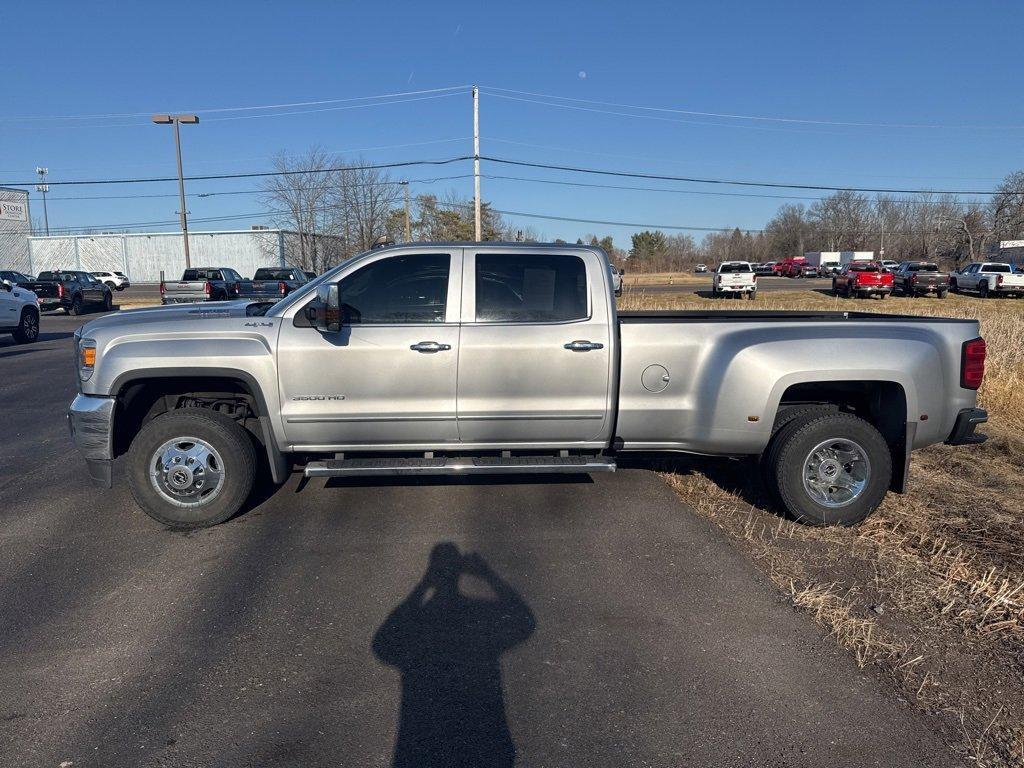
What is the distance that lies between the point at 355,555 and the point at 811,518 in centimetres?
318

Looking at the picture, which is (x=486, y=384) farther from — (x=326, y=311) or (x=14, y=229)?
(x=14, y=229)

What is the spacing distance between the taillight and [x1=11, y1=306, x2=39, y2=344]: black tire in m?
19.8

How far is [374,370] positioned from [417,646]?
2.09 metres

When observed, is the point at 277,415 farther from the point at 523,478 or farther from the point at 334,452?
the point at 523,478

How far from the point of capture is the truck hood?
515 cm

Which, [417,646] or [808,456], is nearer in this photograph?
[417,646]

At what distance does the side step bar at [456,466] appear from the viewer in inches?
197

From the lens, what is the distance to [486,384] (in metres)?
5.15

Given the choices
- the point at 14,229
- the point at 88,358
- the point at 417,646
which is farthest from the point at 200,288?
the point at 14,229

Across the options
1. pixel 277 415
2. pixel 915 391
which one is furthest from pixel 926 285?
pixel 277 415

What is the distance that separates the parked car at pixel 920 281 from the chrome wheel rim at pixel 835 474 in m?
38.4

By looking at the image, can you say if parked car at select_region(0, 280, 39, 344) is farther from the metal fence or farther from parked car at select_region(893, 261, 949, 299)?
the metal fence

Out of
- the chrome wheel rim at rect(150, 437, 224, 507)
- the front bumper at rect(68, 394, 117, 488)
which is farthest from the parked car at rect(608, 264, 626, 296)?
the front bumper at rect(68, 394, 117, 488)

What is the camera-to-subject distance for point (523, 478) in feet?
20.8
